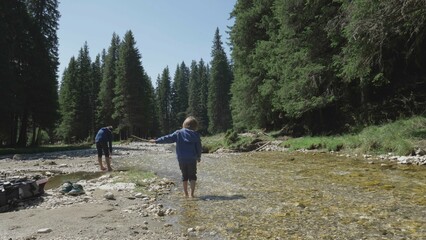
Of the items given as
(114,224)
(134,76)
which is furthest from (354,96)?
(134,76)

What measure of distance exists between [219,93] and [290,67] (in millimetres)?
52178

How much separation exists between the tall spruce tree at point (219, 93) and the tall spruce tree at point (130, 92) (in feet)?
58.0

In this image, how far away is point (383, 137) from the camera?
53.9ft

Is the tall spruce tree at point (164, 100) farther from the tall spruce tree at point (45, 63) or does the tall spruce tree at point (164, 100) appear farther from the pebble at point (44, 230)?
the pebble at point (44, 230)

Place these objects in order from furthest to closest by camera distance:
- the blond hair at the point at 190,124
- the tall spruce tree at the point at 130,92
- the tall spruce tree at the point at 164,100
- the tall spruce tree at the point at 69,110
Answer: the tall spruce tree at the point at 164,100 < the tall spruce tree at the point at 69,110 < the tall spruce tree at the point at 130,92 < the blond hair at the point at 190,124

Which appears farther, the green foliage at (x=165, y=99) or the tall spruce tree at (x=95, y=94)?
the green foliage at (x=165, y=99)

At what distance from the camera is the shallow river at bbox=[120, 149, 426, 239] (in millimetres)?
5750

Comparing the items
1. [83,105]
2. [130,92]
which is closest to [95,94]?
[83,105]

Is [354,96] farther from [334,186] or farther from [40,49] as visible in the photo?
[40,49]

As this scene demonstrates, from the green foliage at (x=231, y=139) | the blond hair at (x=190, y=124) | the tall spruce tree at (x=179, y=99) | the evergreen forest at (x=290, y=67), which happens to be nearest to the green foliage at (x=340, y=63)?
the evergreen forest at (x=290, y=67)

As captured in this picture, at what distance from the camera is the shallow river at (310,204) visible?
18.9 feet

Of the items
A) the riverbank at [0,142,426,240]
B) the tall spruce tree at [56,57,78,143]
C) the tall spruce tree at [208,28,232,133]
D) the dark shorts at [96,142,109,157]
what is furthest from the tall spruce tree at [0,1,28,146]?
the tall spruce tree at [208,28,232,133]

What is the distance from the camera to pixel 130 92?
203 ft

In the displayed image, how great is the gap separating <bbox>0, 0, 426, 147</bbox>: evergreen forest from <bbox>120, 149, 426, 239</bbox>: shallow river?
279 inches
